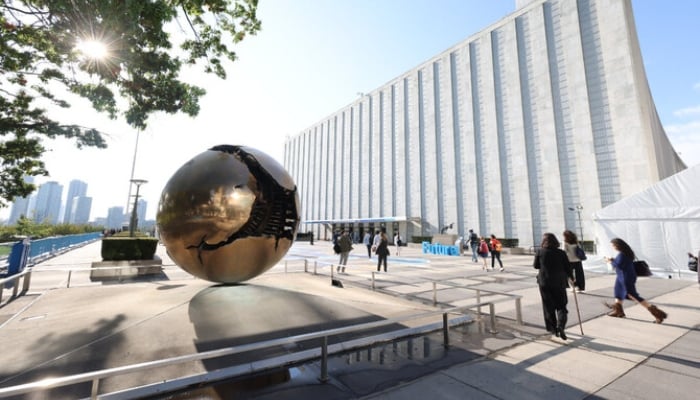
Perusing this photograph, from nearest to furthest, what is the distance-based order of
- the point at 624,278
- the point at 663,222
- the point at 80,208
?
1. the point at 624,278
2. the point at 663,222
3. the point at 80,208

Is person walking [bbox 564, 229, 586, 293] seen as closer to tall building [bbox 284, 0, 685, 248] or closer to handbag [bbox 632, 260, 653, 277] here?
handbag [bbox 632, 260, 653, 277]

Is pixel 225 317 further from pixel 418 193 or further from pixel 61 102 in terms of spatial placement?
pixel 418 193

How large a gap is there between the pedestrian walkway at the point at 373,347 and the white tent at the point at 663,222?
293 inches

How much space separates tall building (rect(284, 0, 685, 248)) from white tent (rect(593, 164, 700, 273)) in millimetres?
10992

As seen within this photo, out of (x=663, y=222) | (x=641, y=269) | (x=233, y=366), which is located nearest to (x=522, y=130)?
(x=663, y=222)

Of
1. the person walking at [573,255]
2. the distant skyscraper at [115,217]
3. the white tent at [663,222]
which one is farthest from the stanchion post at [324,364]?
the distant skyscraper at [115,217]

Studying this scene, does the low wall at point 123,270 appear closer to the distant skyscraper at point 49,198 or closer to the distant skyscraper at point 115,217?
the distant skyscraper at point 49,198

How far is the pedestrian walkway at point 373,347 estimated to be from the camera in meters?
3.26

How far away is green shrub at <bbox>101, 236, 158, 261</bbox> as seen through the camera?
1181 centimetres

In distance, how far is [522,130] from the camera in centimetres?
2805

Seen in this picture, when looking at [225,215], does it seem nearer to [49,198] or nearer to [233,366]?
[233,366]

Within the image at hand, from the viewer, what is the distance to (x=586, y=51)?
82.4 feet

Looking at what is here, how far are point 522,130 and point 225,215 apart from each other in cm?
3107

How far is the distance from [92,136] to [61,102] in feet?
5.72
